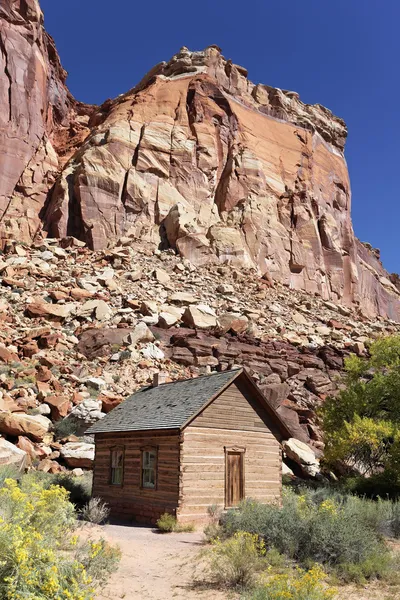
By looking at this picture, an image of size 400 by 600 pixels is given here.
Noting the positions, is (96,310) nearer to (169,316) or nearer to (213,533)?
(169,316)

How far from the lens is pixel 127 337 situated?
32719 mm

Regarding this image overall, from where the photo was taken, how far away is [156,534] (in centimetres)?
1462

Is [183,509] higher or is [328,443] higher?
[328,443]

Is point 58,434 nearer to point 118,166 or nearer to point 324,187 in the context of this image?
point 118,166

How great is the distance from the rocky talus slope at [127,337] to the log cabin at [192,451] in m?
4.02

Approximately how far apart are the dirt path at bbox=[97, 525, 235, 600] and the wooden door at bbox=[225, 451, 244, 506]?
231cm

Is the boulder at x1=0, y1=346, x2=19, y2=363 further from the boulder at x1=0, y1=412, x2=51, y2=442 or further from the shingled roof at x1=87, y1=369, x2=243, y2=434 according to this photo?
the shingled roof at x1=87, y1=369, x2=243, y2=434

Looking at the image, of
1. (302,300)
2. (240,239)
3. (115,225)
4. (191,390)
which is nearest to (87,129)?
(115,225)

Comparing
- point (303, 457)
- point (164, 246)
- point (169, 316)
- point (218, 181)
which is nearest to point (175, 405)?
point (303, 457)

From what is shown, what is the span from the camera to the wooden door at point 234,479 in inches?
661

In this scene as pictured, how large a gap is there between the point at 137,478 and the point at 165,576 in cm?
741

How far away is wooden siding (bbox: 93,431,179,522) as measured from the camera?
52.4ft

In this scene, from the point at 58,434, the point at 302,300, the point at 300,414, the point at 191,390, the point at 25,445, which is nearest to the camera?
the point at 191,390

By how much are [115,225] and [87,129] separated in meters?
23.9
